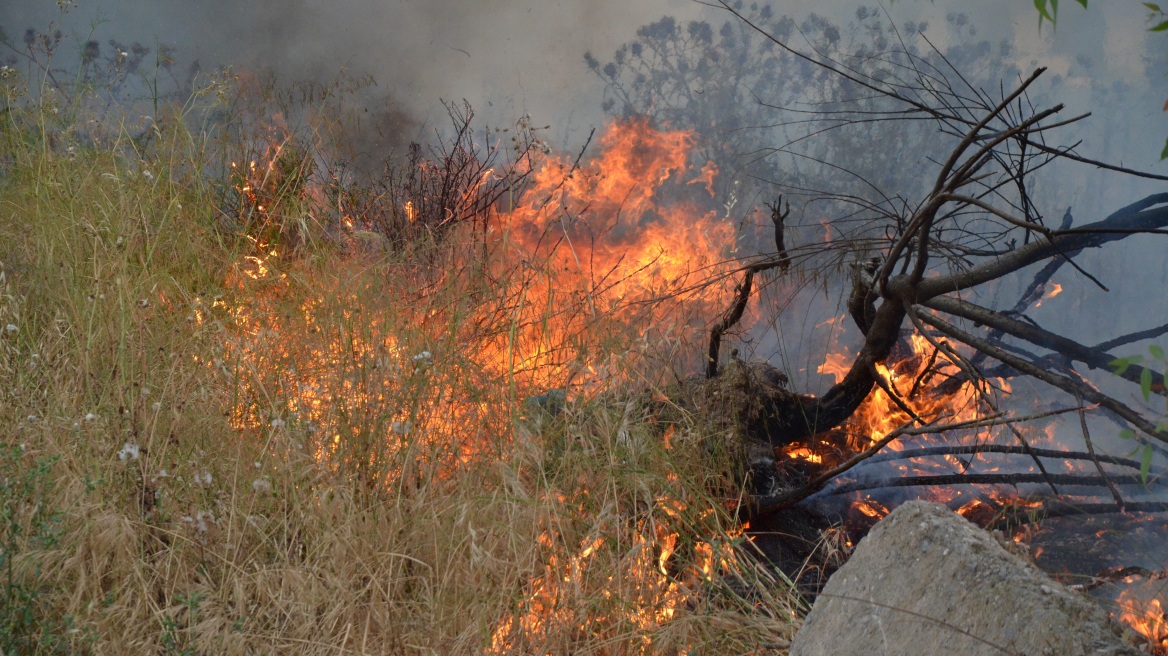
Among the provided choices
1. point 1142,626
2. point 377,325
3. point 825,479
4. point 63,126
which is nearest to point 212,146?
point 63,126

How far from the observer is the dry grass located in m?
1.77

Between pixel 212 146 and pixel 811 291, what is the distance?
3.01m

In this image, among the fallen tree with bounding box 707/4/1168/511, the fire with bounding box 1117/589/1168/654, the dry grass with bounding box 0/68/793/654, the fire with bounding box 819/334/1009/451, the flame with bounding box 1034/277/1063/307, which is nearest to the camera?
the dry grass with bounding box 0/68/793/654

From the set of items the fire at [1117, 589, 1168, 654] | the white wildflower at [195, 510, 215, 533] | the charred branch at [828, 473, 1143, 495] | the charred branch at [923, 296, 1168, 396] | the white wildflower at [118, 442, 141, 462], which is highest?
the charred branch at [923, 296, 1168, 396]

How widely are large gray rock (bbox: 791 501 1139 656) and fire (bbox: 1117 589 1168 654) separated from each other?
1220mm

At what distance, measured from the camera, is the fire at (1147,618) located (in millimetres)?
2186

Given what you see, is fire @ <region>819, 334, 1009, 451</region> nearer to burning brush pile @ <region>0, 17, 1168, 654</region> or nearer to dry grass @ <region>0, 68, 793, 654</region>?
burning brush pile @ <region>0, 17, 1168, 654</region>

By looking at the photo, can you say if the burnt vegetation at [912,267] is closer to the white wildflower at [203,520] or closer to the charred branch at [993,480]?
the charred branch at [993,480]

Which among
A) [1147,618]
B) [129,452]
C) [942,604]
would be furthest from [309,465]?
[1147,618]

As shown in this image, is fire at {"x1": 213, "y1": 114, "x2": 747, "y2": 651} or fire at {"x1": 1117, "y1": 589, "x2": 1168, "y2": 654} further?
fire at {"x1": 1117, "y1": 589, "x2": 1168, "y2": 654}

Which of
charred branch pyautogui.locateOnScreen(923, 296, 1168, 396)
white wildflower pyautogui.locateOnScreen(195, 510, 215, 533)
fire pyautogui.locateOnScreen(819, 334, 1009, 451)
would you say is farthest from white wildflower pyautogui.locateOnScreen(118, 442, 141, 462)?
fire pyautogui.locateOnScreen(819, 334, 1009, 451)

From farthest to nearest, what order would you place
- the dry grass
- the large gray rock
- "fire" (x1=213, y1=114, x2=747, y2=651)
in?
"fire" (x1=213, y1=114, x2=747, y2=651) → the dry grass → the large gray rock

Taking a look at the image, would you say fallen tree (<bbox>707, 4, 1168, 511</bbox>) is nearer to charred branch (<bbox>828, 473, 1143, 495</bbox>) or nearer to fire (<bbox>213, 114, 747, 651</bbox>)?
charred branch (<bbox>828, 473, 1143, 495</bbox>)

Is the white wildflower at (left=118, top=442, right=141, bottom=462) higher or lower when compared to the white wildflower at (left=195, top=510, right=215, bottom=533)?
higher
